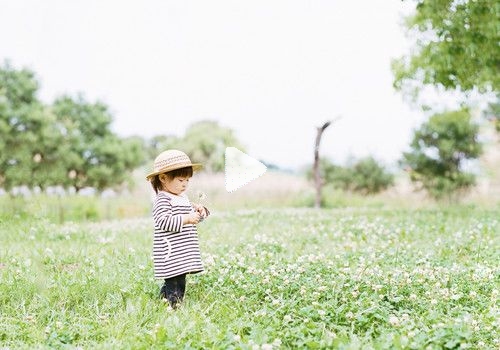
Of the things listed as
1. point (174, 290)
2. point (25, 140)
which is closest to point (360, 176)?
point (25, 140)

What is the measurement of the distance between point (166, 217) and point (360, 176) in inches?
1151

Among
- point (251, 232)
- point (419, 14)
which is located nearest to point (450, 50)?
point (419, 14)

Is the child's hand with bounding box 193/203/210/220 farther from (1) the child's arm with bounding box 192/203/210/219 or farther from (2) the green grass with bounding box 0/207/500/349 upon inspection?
(2) the green grass with bounding box 0/207/500/349

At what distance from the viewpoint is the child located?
6945 mm

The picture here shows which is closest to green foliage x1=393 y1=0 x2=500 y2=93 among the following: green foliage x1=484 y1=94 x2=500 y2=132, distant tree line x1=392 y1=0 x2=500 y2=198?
distant tree line x1=392 y1=0 x2=500 y2=198

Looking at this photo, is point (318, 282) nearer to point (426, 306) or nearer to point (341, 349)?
point (426, 306)

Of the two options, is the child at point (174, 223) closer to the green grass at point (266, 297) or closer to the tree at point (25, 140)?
the green grass at point (266, 297)

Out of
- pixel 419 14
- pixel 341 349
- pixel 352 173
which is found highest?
pixel 419 14

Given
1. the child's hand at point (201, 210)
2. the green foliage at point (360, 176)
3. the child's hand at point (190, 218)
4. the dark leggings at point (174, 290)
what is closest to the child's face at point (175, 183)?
the child's hand at point (201, 210)

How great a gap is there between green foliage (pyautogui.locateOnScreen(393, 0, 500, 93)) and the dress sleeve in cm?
1017

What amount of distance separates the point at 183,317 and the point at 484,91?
1385 cm

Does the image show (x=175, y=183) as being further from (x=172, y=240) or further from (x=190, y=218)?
(x=172, y=240)

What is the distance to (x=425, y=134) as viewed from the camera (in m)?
29.6

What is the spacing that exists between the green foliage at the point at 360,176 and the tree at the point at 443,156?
16.5 ft
